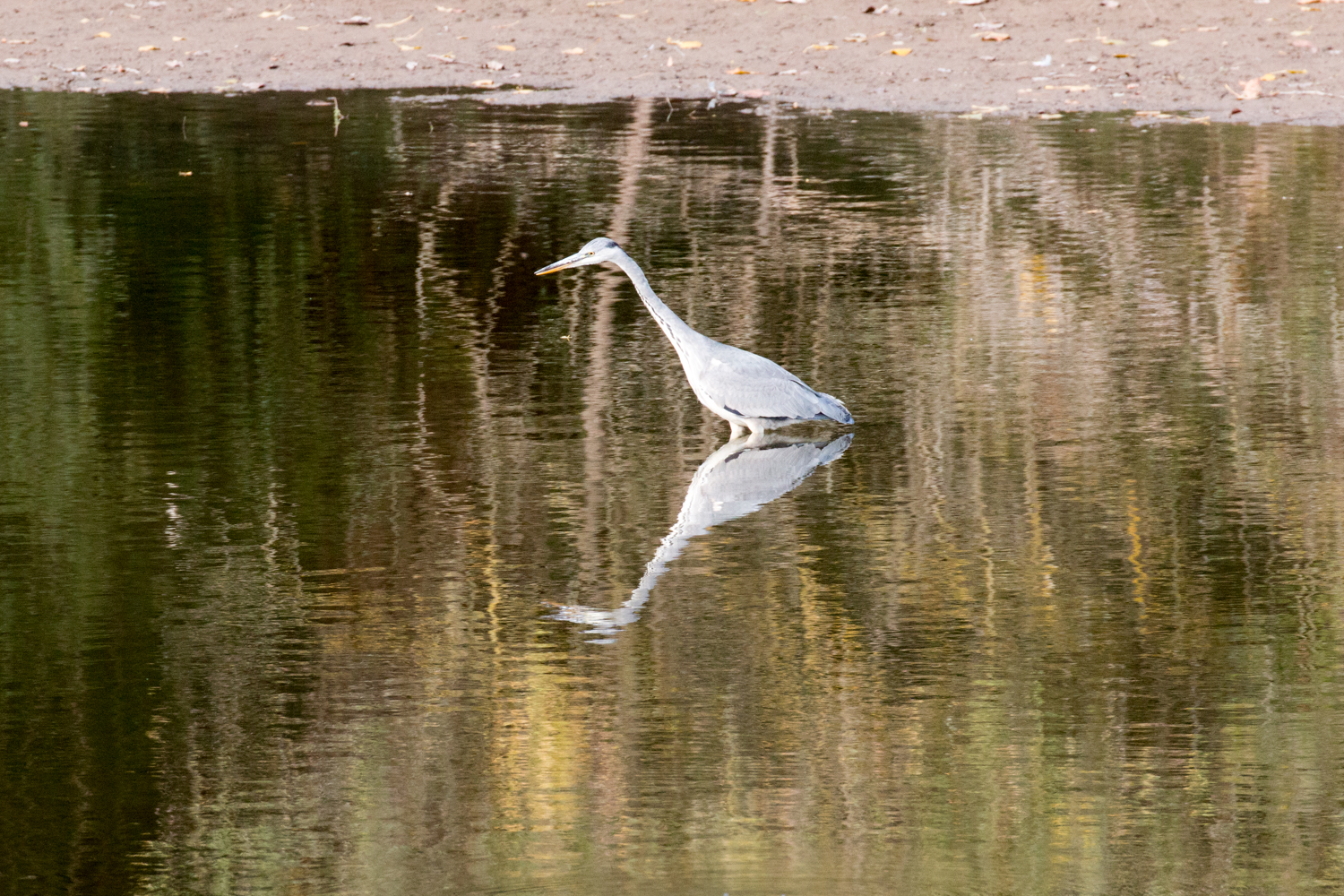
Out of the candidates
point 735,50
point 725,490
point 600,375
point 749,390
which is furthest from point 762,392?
point 735,50

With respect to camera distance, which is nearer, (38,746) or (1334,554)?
(38,746)

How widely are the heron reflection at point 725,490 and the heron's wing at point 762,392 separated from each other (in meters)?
0.13

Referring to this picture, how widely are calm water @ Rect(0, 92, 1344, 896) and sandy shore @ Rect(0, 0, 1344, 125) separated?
4851 mm

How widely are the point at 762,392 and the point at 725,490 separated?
2.36 feet

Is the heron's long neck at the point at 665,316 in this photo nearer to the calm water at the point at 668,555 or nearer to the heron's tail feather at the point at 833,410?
the calm water at the point at 668,555

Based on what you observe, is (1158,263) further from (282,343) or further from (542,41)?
(542,41)

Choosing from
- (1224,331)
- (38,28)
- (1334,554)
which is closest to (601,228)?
(1224,331)

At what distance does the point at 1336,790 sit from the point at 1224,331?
499 centimetres

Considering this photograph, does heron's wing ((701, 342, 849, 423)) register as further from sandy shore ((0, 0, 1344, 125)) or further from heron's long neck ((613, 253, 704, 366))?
sandy shore ((0, 0, 1344, 125))

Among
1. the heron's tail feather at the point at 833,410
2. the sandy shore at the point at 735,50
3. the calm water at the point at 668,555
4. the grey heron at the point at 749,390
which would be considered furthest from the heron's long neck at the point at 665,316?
the sandy shore at the point at 735,50

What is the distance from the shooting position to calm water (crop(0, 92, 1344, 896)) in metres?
4.33

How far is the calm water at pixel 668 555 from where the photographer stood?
433 cm

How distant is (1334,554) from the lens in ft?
20.1

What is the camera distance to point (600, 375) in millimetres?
8648
